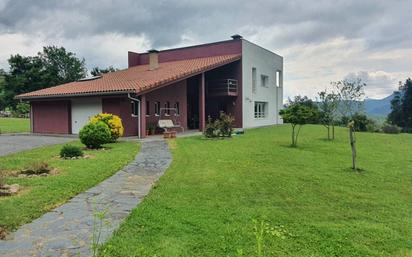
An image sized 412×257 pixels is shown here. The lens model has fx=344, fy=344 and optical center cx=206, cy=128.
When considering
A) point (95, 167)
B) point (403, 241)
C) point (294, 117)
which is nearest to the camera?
point (403, 241)

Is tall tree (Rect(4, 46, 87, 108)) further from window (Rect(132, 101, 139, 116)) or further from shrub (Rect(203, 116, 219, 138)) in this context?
shrub (Rect(203, 116, 219, 138))

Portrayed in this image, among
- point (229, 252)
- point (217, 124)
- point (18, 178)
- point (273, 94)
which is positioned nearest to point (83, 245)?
point (229, 252)

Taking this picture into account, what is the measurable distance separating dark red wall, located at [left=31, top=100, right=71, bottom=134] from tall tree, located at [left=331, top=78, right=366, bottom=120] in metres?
15.9

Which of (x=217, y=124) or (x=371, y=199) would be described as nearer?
(x=371, y=199)

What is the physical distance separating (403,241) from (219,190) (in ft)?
10.5

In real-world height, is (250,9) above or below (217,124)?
above

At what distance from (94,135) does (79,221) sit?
28.0ft

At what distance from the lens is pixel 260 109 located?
30797mm

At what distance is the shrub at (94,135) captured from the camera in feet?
41.8

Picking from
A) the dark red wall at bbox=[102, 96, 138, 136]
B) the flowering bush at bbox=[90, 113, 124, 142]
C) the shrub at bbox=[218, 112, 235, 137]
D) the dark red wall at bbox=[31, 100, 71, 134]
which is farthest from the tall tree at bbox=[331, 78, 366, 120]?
the dark red wall at bbox=[31, 100, 71, 134]

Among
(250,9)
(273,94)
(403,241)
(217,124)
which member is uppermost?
(250,9)

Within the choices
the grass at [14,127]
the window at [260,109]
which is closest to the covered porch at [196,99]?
the window at [260,109]

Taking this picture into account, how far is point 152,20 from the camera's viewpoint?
20312 millimetres

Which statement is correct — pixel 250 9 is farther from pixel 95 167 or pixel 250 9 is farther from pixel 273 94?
pixel 273 94
